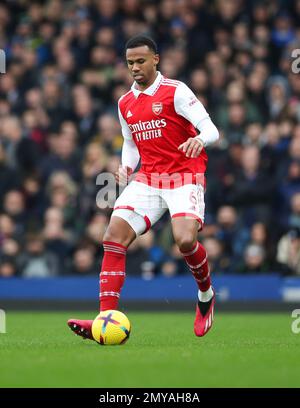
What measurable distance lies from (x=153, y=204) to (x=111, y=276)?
30.2 inches

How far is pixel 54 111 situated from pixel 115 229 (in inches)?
321

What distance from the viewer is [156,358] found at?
7.59m

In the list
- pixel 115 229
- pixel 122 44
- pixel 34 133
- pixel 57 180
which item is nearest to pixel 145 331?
pixel 115 229

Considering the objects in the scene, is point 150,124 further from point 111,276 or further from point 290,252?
point 290,252

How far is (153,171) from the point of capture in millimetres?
9281

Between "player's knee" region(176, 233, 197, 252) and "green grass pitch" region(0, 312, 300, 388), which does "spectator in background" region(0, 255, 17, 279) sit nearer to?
"green grass pitch" region(0, 312, 300, 388)

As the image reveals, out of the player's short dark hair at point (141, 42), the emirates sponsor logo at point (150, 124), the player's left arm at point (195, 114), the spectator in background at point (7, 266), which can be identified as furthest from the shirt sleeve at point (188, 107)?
the spectator in background at point (7, 266)

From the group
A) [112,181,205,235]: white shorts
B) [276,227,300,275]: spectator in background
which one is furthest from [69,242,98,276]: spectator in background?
[112,181,205,235]: white shorts

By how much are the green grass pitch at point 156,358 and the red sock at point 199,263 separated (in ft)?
1.57

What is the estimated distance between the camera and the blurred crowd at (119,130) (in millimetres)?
14875

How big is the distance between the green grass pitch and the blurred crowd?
3677 millimetres

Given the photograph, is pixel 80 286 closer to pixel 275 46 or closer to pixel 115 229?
pixel 275 46

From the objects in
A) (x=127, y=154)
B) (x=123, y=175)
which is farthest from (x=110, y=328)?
(x=127, y=154)

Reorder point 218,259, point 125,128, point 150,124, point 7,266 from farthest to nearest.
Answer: point 7,266, point 218,259, point 125,128, point 150,124
